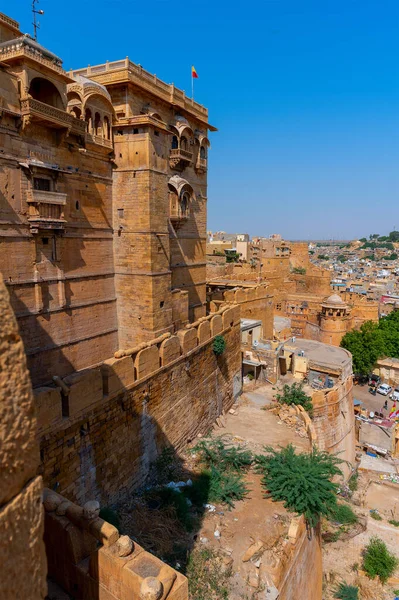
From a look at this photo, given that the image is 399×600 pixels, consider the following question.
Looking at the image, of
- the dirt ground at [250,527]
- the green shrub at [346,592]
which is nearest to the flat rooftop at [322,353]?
the dirt ground at [250,527]

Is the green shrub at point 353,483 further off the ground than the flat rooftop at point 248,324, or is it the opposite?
the flat rooftop at point 248,324

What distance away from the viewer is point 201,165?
1912cm

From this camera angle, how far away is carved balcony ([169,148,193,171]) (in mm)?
16906

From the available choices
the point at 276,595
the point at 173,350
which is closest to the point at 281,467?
the point at 276,595

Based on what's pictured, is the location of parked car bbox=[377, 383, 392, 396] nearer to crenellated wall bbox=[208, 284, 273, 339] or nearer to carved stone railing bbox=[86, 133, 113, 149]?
crenellated wall bbox=[208, 284, 273, 339]

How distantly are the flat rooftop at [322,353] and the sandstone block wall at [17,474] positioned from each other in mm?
21565

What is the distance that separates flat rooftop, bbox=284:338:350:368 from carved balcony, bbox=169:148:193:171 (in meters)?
11.8

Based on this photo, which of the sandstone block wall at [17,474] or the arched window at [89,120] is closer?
the sandstone block wall at [17,474]

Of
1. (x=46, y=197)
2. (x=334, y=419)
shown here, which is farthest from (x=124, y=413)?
(x=334, y=419)

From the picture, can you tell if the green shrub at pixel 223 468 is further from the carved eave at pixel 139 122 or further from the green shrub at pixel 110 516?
the carved eave at pixel 139 122

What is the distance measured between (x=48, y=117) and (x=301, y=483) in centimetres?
1171

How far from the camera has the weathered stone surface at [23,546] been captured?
1.92 m

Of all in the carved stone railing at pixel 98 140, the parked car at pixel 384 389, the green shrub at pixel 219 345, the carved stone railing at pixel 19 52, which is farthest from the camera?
the parked car at pixel 384 389

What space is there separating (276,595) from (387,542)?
34.3ft
